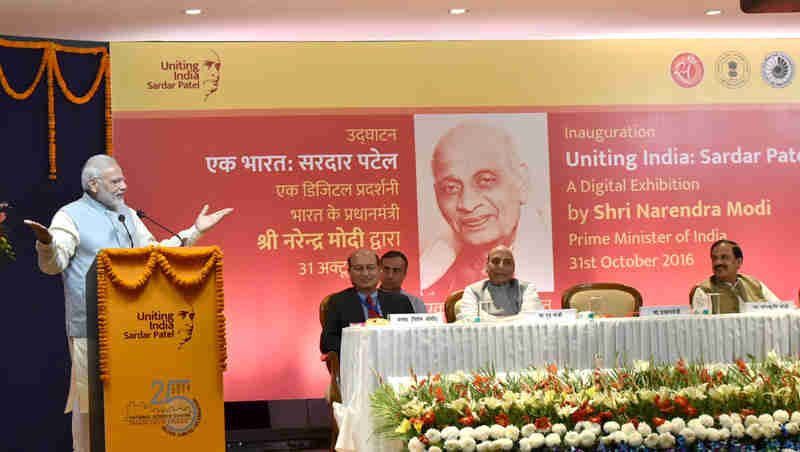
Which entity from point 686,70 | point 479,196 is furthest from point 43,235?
point 686,70

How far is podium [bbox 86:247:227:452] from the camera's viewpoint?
4523mm

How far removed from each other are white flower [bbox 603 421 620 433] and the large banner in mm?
3570

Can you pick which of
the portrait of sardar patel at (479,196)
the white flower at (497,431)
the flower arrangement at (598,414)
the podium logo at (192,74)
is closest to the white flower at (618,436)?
the flower arrangement at (598,414)

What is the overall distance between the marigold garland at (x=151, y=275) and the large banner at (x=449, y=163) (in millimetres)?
2638

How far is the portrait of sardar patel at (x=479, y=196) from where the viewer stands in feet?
24.6

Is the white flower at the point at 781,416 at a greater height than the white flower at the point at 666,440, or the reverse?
the white flower at the point at 781,416

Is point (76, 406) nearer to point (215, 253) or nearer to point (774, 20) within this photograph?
point (215, 253)

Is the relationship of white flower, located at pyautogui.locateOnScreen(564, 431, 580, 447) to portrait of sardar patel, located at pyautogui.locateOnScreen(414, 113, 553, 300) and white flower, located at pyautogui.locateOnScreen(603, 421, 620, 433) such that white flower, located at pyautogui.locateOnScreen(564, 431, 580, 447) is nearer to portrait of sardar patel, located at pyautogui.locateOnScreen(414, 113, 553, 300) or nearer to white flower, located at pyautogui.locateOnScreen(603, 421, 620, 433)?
white flower, located at pyautogui.locateOnScreen(603, 421, 620, 433)

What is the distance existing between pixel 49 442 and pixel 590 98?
443 cm

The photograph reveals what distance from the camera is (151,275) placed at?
4590 millimetres

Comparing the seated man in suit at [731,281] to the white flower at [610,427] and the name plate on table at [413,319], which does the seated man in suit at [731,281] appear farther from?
the white flower at [610,427]

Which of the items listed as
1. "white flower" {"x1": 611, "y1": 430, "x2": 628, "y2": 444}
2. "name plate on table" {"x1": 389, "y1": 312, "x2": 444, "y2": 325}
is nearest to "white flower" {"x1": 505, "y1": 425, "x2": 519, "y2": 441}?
"white flower" {"x1": 611, "y1": 430, "x2": 628, "y2": 444}

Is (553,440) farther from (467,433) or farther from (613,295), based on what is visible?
(613,295)

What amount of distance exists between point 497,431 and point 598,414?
0.41m
